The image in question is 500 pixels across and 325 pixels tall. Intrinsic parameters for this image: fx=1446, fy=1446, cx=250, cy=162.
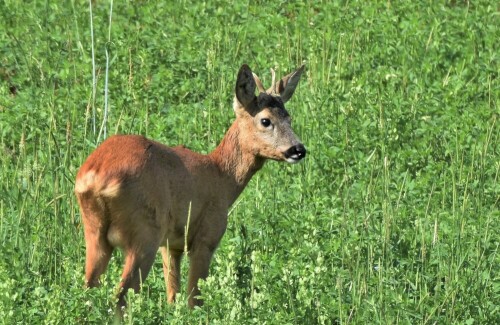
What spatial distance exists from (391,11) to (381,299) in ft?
20.7

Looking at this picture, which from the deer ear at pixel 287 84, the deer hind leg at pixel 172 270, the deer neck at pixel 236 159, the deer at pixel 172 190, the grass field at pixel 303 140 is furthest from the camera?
the deer ear at pixel 287 84

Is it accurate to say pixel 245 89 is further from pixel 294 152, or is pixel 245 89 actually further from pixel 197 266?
pixel 197 266

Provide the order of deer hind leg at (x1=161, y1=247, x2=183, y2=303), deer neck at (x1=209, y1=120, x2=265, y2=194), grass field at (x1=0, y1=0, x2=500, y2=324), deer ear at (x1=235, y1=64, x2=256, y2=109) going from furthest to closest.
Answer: deer ear at (x1=235, y1=64, x2=256, y2=109)
deer neck at (x1=209, y1=120, x2=265, y2=194)
deer hind leg at (x1=161, y1=247, x2=183, y2=303)
grass field at (x1=0, y1=0, x2=500, y2=324)

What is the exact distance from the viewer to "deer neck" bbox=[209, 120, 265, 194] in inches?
366

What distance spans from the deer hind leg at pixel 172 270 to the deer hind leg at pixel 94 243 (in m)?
0.60

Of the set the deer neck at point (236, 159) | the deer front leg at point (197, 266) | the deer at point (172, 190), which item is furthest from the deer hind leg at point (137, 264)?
the deer neck at point (236, 159)

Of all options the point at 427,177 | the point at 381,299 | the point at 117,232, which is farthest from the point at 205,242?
the point at 427,177

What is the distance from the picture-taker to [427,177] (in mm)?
10203

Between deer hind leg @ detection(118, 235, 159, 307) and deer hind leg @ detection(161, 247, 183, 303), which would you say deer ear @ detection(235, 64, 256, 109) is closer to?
deer hind leg @ detection(161, 247, 183, 303)

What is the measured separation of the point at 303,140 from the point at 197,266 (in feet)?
8.61

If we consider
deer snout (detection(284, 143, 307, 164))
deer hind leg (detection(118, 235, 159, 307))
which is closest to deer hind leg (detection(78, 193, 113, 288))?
deer hind leg (detection(118, 235, 159, 307))

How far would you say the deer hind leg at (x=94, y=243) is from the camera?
784cm

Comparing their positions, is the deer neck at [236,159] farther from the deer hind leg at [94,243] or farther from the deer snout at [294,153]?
the deer hind leg at [94,243]

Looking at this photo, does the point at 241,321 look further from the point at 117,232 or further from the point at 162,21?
the point at 162,21
